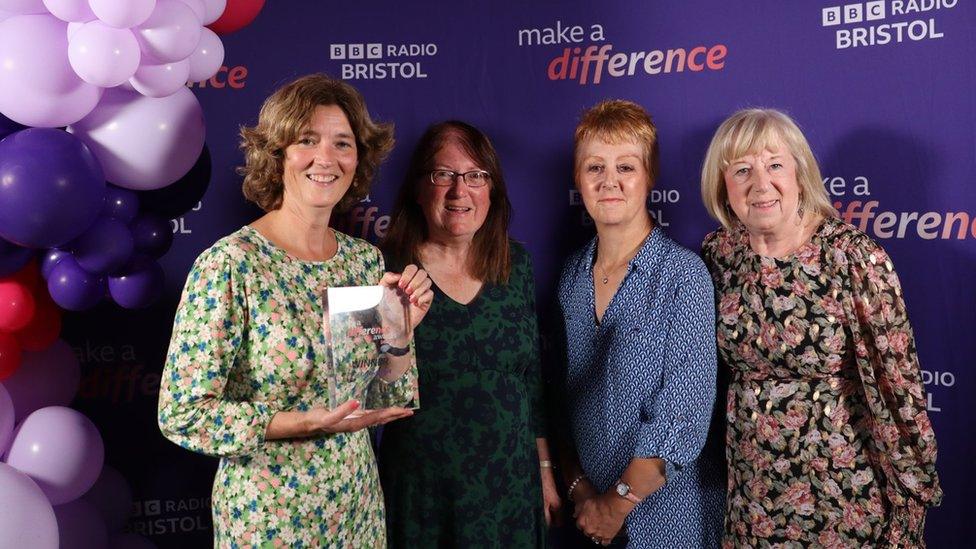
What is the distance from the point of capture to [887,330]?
211 cm

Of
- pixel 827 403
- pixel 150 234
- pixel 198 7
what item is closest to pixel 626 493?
pixel 827 403

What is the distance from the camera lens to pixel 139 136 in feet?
6.67

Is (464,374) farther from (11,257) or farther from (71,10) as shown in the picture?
(71,10)

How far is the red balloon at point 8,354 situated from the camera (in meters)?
2.08

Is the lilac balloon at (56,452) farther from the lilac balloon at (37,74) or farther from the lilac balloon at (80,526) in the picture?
the lilac balloon at (37,74)

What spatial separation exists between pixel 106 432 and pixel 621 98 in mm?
1990

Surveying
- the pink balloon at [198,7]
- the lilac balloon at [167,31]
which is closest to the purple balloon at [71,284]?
the lilac balloon at [167,31]

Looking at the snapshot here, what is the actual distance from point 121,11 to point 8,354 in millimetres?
905

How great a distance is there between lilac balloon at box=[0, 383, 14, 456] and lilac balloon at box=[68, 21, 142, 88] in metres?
0.85

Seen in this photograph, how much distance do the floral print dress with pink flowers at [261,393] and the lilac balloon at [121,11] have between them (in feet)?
1.68

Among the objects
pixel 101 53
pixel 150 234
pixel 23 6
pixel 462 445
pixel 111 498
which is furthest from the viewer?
pixel 111 498

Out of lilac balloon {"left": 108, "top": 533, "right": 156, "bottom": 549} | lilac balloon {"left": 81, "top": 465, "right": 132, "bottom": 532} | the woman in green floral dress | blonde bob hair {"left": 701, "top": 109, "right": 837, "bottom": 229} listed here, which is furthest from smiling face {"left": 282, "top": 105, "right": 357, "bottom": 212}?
lilac balloon {"left": 108, "top": 533, "right": 156, "bottom": 549}

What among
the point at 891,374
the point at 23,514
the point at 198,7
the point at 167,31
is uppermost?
the point at 198,7

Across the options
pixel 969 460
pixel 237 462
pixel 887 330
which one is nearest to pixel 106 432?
pixel 237 462
